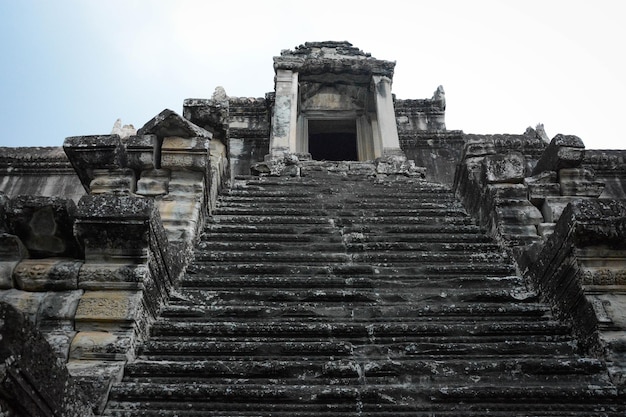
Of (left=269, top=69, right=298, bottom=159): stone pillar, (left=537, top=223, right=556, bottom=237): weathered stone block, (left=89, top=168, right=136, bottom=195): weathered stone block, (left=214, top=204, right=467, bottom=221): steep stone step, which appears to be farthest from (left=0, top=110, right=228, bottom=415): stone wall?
(left=269, top=69, right=298, bottom=159): stone pillar

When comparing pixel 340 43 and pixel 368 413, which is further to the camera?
pixel 340 43

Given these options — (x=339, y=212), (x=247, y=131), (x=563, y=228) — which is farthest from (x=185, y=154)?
(x=247, y=131)

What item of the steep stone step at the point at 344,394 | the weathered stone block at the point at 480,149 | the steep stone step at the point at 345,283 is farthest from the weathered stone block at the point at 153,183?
the weathered stone block at the point at 480,149

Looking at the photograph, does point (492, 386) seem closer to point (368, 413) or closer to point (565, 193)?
point (368, 413)

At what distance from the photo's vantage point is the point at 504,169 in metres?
6.07

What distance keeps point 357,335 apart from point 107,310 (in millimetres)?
1749

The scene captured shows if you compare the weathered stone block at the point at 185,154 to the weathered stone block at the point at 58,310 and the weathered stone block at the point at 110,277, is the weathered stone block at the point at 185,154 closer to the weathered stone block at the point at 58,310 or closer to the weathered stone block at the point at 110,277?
the weathered stone block at the point at 110,277

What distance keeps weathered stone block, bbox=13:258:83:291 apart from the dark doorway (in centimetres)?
974

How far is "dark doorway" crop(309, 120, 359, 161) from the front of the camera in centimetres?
1360

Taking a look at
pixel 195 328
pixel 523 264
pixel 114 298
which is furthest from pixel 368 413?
pixel 523 264

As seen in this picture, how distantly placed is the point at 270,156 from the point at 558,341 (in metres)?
7.26

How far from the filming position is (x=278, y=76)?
1274 centimetres

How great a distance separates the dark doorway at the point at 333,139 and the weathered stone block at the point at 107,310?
970 centimetres

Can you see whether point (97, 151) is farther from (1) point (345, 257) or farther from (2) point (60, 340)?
(1) point (345, 257)
